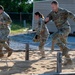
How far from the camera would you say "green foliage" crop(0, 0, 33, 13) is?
3525 centimetres

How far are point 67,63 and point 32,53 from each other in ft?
8.38

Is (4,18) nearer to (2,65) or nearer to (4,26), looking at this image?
(4,26)

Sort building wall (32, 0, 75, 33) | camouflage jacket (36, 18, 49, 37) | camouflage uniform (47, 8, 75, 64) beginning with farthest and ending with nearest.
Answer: building wall (32, 0, 75, 33), camouflage jacket (36, 18, 49, 37), camouflage uniform (47, 8, 75, 64)

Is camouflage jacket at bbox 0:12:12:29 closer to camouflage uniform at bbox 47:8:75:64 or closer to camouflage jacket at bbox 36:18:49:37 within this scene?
camouflage jacket at bbox 36:18:49:37

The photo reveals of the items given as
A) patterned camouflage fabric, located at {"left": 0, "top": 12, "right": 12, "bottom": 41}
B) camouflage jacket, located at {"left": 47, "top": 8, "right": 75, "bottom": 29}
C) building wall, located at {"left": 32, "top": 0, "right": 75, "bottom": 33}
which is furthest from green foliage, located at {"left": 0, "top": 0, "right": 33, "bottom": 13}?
camouflage jacket, located at {"left": 47, "top": 8, "right": 75, "bottom": 29}

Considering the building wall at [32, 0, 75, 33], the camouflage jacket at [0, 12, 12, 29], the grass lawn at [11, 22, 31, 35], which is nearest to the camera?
the camouflage jacket at [0, 12, 12, 29]

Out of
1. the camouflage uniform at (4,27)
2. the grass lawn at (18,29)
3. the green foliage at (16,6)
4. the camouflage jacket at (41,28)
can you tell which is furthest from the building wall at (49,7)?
the camouflage uniform at (4,27)

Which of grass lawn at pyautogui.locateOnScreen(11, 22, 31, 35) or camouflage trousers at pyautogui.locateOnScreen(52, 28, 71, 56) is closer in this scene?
camouflage trousers at pyautogui.locateOnScreen(52, 28, 71, 56)

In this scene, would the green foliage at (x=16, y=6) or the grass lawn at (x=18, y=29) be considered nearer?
the grass lawn at (x=18, y=29)

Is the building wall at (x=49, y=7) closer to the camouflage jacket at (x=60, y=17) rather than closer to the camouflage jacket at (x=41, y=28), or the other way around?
the camouflage jacket at (x=41, y=28)

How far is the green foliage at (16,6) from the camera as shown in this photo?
116 feet

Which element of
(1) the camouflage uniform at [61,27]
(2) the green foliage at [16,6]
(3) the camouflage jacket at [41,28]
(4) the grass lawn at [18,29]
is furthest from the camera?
(2) the green foliage at [16,6]

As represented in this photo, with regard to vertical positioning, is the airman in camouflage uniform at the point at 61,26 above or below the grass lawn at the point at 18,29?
above

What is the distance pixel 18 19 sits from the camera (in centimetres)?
3366
